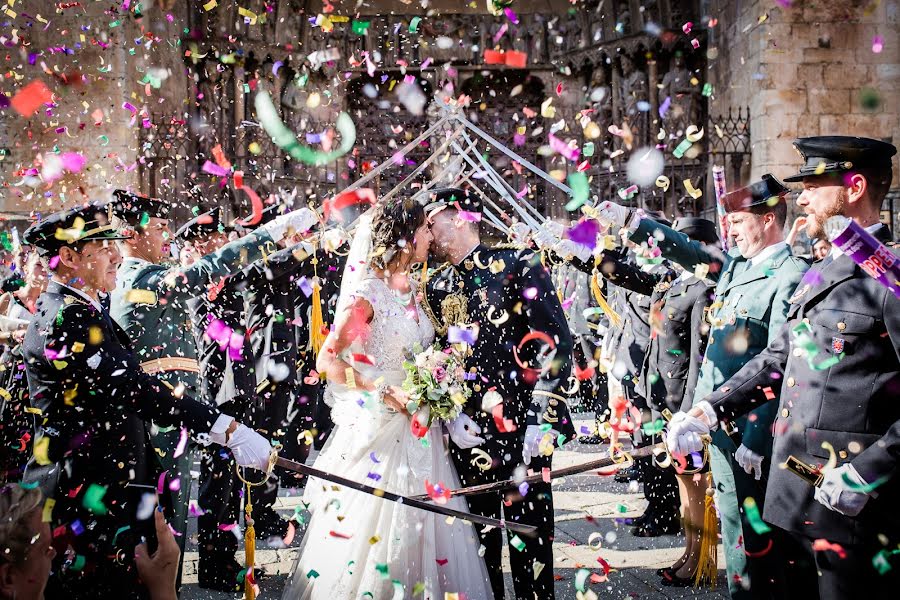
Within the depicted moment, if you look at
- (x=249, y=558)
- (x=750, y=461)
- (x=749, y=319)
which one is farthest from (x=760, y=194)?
(x=249, y=558)

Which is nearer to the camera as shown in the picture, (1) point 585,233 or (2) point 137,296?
(2) point 137,296

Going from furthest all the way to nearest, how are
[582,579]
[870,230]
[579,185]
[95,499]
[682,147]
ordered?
[579,185], [682,147], [582,579], [95,499], [870,230]

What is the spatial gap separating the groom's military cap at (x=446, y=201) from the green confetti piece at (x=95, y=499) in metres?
1.91

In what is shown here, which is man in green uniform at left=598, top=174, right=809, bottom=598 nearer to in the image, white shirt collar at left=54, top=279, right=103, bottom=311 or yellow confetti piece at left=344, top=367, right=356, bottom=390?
yellow confetti piece at left=344, top=367, right=356, bottom=390

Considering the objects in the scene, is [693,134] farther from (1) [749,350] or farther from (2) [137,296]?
(2) [137,296]

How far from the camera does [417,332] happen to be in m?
3.87

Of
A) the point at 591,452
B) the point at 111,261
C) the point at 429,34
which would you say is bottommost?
the point at 591,452

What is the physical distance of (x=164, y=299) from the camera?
13.8 feet

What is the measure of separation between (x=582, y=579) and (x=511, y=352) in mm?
1388

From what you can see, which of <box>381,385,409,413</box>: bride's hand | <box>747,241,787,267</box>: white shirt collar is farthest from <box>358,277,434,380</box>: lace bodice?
<box>747,241,787,267</box>: white shirt collar

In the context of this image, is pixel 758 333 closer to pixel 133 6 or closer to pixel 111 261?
pixel 111 261

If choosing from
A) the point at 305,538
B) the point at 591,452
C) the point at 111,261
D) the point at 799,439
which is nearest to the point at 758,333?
the point at 799,439

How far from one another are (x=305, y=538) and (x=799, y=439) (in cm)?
221

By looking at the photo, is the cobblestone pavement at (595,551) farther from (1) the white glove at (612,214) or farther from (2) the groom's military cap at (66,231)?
(2) the groom's military cap at (66,231)
